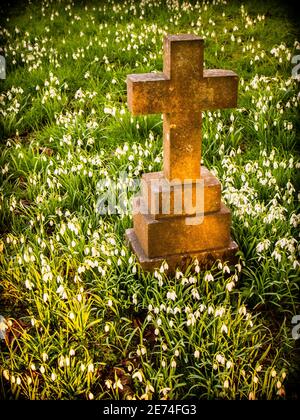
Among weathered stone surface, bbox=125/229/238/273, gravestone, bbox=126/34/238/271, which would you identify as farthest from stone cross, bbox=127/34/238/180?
weathered stone surface, bbox=125/229/238/273

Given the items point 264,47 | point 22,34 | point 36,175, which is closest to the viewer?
point 36,175

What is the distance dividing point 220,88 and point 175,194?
0.84 meters

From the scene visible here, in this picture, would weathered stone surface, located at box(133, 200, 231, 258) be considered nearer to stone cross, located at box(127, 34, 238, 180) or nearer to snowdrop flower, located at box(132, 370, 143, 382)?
stone cross, located at box(127, 34, 238, 180)

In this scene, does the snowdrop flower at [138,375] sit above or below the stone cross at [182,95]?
below

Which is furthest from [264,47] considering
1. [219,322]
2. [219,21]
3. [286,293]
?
[219,322]

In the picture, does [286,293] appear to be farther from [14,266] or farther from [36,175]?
[36,175]

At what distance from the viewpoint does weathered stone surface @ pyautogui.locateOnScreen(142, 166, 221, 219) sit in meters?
3.91

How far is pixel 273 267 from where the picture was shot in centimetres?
384

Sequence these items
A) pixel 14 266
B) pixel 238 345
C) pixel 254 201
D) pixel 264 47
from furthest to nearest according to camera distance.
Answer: pixel 264 47 < pixel 254 201 < pixel 14 266 < pixel 238 345

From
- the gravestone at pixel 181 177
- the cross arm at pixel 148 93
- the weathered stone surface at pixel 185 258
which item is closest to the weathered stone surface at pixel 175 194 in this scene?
the gravestone at pixel 181 177

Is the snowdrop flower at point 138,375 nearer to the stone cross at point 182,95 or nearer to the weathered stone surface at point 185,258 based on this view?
the weathered stone surface at point 185,258

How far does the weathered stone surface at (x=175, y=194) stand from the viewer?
3906 mm

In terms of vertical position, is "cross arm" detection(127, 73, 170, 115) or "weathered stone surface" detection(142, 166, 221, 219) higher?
"cross arm" detection(127, 73, 170, 115)

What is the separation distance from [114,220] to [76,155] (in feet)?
3.56
